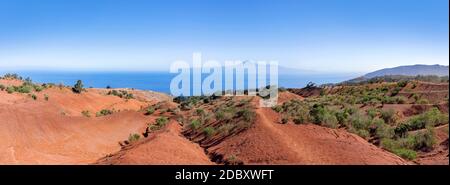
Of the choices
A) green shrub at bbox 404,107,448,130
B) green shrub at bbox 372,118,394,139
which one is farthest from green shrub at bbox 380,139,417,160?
green shrub at bbox 404,107,448,130

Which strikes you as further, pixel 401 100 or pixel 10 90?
pixel 10 90

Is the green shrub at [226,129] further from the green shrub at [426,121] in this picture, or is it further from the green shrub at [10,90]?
the green shrub at [10,90]

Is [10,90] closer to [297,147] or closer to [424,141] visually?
[297,147]

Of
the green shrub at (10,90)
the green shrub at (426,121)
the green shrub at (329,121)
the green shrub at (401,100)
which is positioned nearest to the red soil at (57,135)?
the green shrub at (10,90)

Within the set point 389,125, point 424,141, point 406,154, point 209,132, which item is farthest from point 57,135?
point 424,141

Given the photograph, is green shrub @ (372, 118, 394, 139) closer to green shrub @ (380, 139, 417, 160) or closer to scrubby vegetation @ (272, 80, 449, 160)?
scrubby vegetation @ (272, 80, 449, 160)

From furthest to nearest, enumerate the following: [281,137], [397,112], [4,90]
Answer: [4,90]
[397,112]
[281,137]
